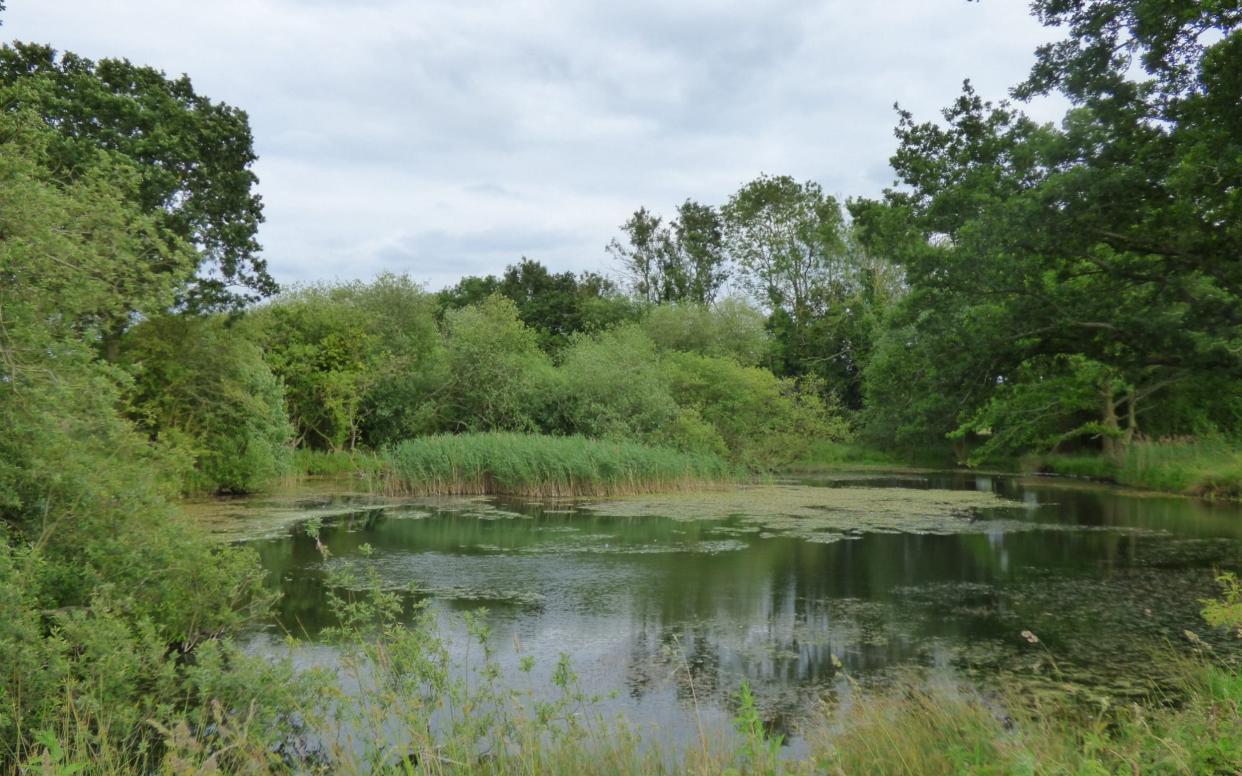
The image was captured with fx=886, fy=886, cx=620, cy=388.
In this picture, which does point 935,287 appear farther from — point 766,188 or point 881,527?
point 766,188

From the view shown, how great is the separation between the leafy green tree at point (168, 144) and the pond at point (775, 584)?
572 centimetres

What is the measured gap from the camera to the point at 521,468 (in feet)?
69.9

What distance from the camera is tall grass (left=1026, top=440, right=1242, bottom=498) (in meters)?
21.3

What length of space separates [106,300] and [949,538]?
42.0 ft

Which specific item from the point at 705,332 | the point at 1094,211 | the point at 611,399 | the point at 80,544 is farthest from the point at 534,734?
the point at 705,332

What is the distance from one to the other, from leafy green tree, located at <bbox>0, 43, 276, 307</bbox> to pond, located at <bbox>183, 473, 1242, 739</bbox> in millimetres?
5717

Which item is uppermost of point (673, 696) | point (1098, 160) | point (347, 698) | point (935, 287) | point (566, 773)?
point (1098, 160)

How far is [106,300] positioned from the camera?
7949 millimetres

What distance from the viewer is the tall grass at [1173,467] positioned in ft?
69.9

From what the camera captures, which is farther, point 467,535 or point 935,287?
point 467,535

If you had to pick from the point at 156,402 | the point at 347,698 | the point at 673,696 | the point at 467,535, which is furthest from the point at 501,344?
the point at 347,698

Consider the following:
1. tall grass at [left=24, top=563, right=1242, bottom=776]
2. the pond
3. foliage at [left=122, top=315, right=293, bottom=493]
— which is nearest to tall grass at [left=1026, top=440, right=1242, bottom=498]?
the pond

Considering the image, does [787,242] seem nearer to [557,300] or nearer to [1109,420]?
[557,300]

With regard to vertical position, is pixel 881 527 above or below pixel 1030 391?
below
